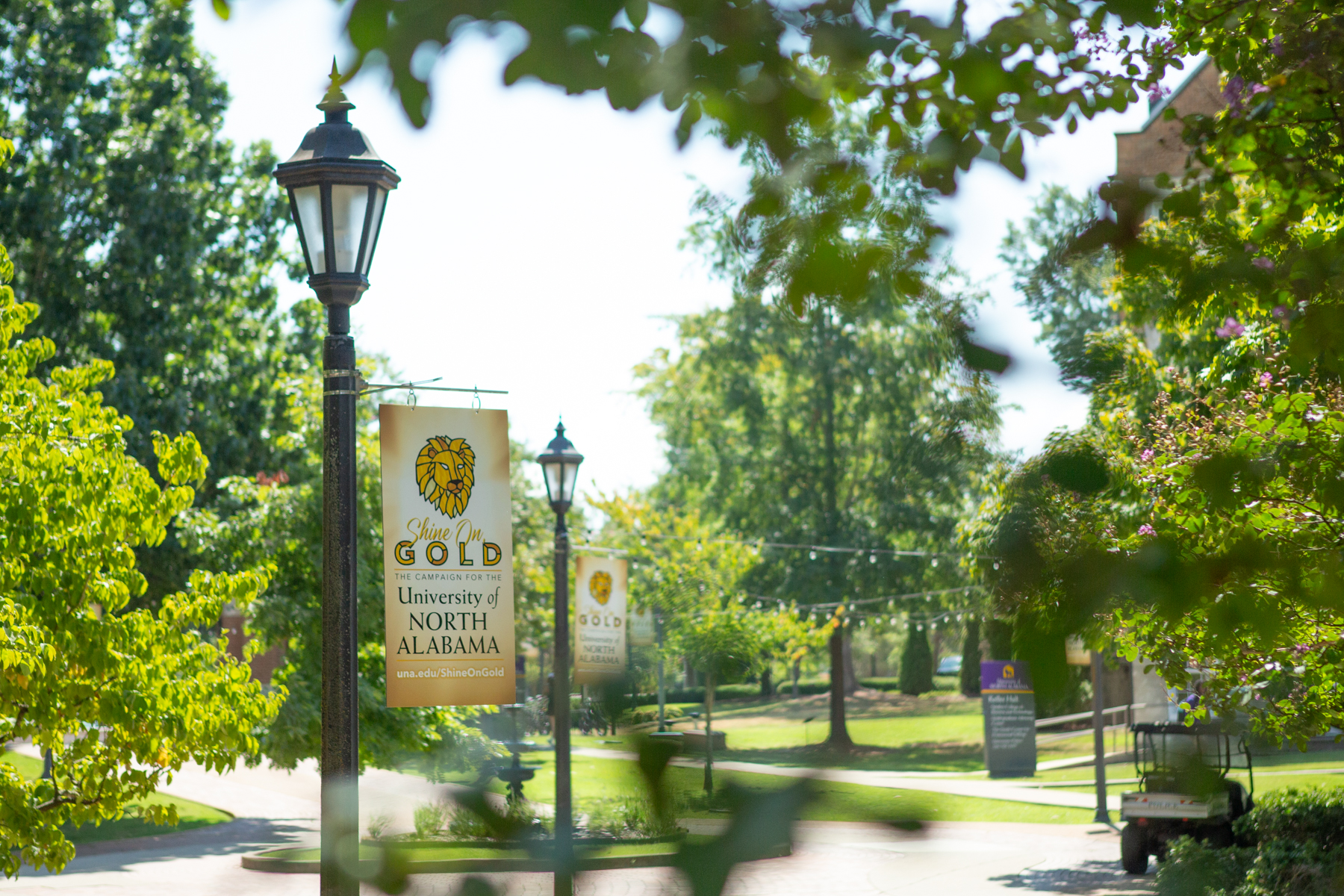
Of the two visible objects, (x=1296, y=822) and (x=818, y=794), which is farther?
(x=1296, y=822)

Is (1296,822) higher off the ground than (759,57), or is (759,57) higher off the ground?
(759,57)

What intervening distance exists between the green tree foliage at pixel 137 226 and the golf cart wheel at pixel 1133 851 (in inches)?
551

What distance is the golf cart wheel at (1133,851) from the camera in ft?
43.1

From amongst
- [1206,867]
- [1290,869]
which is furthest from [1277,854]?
[1206,867]

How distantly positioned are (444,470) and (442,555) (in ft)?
1.31

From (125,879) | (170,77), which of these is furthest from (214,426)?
(125,879)

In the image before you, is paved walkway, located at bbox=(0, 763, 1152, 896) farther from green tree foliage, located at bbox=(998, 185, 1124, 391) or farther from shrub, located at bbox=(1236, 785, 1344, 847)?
shrub, located at bbox=(1236, 785, 1344, 847)

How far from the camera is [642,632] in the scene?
130 centimetres

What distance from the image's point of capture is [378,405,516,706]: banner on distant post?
19.0 feet

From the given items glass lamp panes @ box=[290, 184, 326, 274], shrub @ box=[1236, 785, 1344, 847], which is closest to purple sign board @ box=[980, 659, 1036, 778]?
shrub @ box=[1236, 785, 1344, 847]

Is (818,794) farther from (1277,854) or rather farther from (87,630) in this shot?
(1277,854)

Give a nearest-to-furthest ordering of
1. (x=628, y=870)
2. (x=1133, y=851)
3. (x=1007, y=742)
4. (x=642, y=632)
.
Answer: (x=628, y=870) → (x=642, y=632) → (x=1133, y=851) → (x=1007, y=742)

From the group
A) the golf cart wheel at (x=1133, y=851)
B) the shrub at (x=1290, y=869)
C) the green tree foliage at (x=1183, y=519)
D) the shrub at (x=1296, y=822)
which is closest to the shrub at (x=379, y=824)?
the green tree foliage at (x=1183, y=519)

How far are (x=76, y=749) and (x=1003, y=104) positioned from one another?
6723 millimetres
